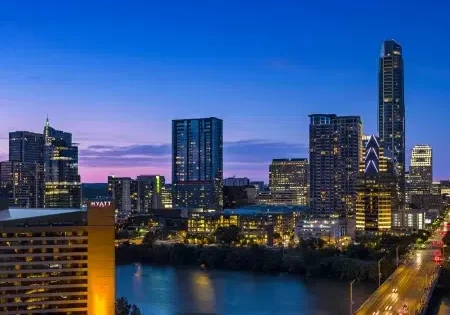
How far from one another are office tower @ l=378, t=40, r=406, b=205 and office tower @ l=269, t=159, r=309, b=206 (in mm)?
27388

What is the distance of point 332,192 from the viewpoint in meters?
77.4

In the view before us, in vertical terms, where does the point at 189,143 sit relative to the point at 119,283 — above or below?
above

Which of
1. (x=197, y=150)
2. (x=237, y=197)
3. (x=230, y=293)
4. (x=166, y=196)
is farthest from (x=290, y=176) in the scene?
(x=230, y=293)

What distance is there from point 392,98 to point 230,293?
104440 millimetres

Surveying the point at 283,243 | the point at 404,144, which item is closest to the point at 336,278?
the point at 283,243

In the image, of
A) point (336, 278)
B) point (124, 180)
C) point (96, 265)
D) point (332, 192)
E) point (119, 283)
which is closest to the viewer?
point (96, 265)

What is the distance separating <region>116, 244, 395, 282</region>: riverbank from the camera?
120 ft

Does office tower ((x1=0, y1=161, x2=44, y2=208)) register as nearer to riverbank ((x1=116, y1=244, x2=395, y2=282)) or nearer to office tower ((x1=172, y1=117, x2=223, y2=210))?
office tower ((x1=172, y1=117, x2=223, y2=210))

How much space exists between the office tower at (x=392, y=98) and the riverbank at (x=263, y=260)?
282 ft

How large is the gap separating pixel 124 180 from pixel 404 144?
197 feet

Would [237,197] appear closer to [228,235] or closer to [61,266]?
[228,235]

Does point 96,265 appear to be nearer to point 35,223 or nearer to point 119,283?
point 35,223

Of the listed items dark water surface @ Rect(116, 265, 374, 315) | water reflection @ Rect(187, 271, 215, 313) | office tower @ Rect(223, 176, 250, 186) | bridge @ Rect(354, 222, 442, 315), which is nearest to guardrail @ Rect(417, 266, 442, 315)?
bridge @ Rect(354, 222, 442, 315)

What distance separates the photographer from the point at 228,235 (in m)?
50.6
